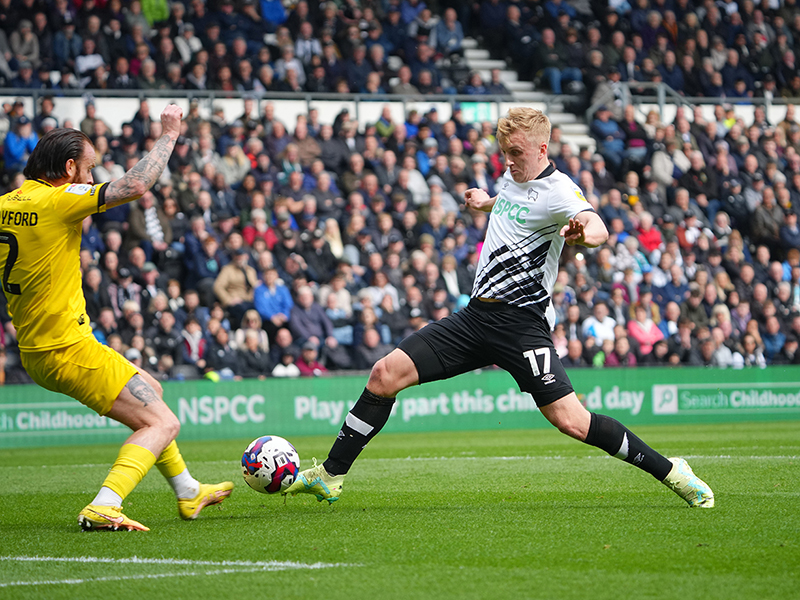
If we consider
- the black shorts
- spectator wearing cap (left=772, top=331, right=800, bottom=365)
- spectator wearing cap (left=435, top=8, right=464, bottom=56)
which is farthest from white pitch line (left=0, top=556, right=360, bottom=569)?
spectator wearing cap (left=435, top=8, right=464, bottom=56)

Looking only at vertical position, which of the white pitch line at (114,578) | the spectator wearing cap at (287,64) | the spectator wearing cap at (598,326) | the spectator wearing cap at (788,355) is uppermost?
the spectator wearing cap at (287,64)

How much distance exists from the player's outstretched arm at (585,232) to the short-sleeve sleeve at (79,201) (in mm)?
2699

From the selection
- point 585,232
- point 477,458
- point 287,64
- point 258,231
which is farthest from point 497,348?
point 287,64

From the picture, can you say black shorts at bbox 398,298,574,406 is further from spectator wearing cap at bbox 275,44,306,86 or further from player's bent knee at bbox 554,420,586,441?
spectator wearing cap at bbox 275,44,306,86

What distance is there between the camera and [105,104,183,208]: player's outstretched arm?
6359mm

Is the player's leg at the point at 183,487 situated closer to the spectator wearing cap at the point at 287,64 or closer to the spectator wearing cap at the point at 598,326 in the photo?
the spectator wearing cap at the point at 598,326

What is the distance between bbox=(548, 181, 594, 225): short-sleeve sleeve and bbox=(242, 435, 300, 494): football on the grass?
93.9 inches

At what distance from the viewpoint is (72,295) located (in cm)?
672

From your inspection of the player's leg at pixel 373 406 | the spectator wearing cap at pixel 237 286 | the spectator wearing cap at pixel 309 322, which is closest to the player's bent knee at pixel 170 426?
the player's leg at pixel 373 406

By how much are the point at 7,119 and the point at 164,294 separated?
412 centimetres

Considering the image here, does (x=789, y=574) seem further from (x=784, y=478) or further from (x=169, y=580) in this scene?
(x=784, y=478)

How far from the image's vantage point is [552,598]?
14.7 ft

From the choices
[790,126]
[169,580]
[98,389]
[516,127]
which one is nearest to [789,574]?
[169,580]

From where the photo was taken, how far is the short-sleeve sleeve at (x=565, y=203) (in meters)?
6.97
